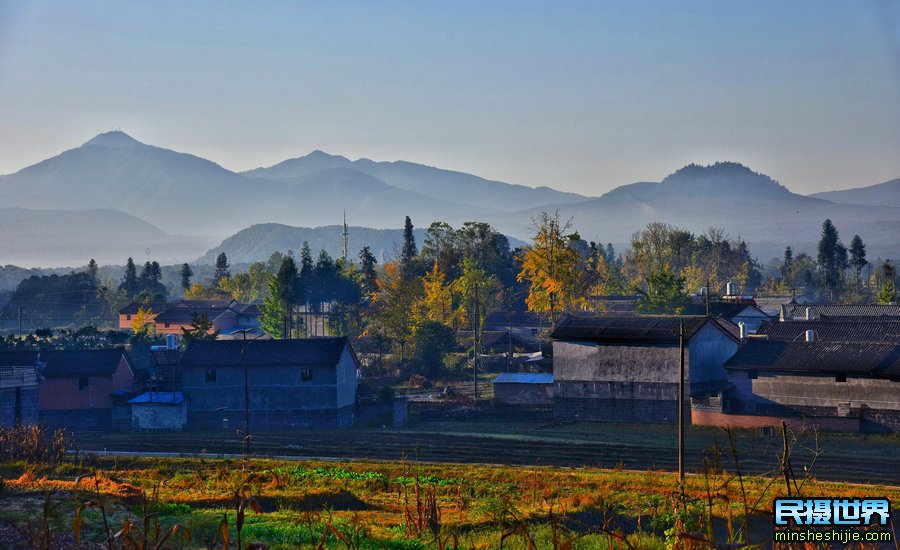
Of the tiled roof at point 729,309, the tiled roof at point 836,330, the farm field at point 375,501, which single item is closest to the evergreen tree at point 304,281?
the tiled roof at point 729,309

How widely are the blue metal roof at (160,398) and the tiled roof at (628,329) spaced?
23963mm

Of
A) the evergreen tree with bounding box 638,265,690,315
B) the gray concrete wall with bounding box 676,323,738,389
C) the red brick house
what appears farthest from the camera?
the evergreen tree with bounding box 638,265,690,315

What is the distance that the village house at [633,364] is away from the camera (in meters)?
59.8

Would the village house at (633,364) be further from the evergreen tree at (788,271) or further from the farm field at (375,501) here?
the evergreen tree at (788,271)

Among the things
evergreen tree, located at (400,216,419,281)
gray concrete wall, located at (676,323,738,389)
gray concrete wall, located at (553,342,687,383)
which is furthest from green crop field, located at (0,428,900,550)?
evergreen tree, located at (400,216,419,281)

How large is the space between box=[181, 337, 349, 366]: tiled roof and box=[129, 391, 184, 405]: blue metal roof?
2.26m

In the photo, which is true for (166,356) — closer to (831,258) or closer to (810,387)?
(810,387)

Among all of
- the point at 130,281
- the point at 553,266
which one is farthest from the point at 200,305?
the point at 553,266

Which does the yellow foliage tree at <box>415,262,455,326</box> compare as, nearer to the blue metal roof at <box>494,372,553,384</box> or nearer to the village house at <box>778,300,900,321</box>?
the blue metal roof at <box>494,372,553,384</box>

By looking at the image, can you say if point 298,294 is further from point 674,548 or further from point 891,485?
point 674,548

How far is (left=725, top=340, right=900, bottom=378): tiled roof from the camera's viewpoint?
5403 centimetres

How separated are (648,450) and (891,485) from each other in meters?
12.8

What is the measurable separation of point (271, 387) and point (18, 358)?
52.9 ft

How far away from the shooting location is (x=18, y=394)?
2325 inches
